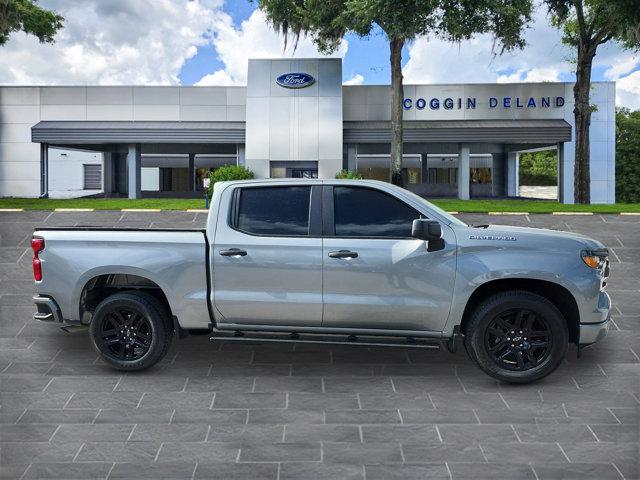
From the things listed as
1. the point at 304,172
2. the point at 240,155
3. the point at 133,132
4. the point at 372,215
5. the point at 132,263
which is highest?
the point at 133,132

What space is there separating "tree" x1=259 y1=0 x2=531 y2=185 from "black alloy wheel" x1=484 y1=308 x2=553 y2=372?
68.2ft

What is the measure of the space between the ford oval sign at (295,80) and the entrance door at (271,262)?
2872cm

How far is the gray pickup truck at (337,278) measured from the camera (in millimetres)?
6922

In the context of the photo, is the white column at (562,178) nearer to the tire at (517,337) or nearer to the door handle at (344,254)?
the tire at (517,337)

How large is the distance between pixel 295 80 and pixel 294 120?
6.36 feet

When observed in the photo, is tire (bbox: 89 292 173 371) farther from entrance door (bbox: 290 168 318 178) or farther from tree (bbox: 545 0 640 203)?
entrance door (bbox: 290 168 318 178)

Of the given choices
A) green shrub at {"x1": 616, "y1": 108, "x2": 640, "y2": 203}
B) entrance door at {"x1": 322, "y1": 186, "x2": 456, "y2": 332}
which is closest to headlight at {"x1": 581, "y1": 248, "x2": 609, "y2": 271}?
entrance door at {"x1": 322, "y1": 186, "x2": 456, "y2": 332}

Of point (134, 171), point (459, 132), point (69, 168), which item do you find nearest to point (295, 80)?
point (459, 132)

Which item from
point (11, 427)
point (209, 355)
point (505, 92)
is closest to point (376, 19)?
point (505, 92)

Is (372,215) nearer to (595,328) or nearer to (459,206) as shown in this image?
(595,328)

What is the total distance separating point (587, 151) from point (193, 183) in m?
31.8

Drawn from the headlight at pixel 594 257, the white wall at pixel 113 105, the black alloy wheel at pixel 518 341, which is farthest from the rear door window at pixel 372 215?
the white wall at pixel 113 105

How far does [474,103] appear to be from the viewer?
3794 cm

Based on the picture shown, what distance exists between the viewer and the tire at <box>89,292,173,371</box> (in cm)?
729
